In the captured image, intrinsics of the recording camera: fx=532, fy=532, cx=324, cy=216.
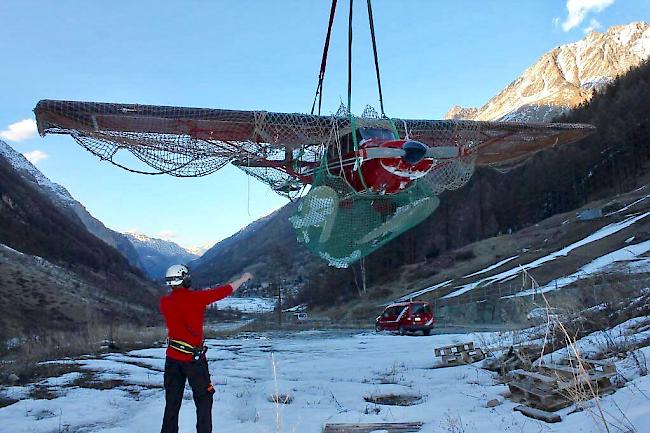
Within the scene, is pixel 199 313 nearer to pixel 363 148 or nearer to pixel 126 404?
pixel 126 404

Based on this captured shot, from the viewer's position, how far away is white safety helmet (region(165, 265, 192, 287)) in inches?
251

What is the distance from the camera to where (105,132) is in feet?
32.4

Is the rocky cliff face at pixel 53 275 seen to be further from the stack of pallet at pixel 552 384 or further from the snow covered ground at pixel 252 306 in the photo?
the stack of pallet at pixel 552 384

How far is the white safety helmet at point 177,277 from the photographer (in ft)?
20.9

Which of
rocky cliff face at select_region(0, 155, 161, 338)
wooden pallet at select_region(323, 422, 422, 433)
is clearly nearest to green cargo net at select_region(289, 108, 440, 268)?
wooden pallet at select_region(323, 422, 422, 433)

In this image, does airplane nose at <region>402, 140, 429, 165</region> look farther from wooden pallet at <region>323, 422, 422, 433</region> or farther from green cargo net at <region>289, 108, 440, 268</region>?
wooden pallet at <region>323, 422, 422, 433</region>

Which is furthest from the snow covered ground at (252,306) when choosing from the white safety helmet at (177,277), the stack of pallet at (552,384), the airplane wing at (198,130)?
the white safety helmet at (177,277)

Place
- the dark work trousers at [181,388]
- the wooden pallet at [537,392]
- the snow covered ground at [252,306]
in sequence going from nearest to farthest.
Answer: the dark work trousers at [181,388] → the wooden pallet at [537,392] → the snow covered ground at [252,306]

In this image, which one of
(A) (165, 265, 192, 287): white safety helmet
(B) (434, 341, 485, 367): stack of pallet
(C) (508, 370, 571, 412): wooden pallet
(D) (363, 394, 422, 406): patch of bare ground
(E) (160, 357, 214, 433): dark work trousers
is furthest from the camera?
(B) (434, 341, 485, 367): stack of pallet

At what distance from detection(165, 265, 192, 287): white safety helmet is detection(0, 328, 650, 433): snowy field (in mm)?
1683

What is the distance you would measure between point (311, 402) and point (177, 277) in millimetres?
3718

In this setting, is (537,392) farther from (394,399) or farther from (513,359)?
(513,359)

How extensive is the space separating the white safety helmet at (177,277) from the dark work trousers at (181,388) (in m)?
0.89

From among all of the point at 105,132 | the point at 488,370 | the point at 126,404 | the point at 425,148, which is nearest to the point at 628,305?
the point at 488,370
